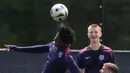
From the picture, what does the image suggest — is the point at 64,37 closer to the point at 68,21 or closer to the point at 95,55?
the point at 95,55

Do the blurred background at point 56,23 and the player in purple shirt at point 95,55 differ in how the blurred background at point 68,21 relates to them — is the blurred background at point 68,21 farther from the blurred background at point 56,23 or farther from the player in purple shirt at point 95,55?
the player in purple shirt at point 95,55

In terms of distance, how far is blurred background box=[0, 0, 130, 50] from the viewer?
38.1 ft

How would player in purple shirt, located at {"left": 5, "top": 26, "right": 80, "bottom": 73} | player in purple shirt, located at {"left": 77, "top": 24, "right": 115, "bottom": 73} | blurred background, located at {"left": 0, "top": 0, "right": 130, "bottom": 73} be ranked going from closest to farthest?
player in purple shirt, located at {"left": 5, "top": 26, "right": 80, "bottom": 73} < player in purple shirt, located at {"left": 77, "top": 24, "right": 115, "bottom": 73} < blurred background, located at {"left": 0, "top": 0, "right": 130, "bottom": 73}

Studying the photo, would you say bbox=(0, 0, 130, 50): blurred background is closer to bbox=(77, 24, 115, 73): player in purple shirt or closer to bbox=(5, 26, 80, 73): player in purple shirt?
bbox=(77, 24, 115, 73): player in purple shirt

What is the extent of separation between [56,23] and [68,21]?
1.10ft

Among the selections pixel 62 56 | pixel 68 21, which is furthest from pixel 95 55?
pixel 68 21

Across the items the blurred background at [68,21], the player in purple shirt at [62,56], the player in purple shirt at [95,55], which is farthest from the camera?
the blurred background at [68,21]

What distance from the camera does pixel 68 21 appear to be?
11742mm

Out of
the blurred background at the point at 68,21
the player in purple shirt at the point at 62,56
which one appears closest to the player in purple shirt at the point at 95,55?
the player in purple shirt at the point at 62,56

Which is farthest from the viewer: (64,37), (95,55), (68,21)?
(68,21)

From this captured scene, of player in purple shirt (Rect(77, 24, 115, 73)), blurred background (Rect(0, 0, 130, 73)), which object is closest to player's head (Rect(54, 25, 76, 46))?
player in purple shirt (Rect(77, 24, 115, 73))

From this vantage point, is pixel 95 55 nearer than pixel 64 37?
No

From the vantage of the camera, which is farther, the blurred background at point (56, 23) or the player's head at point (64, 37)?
the blurred background at point (56, 23)

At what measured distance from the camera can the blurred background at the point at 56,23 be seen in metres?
11.6
